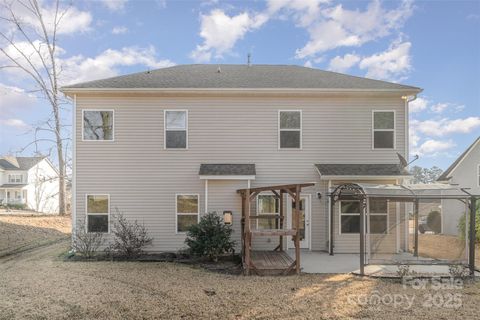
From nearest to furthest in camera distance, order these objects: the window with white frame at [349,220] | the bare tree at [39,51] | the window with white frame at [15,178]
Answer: the window with white frame at [349,220]
the bare tree at [39,51]
the window with white frame at [15,178]

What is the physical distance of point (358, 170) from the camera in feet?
35.2

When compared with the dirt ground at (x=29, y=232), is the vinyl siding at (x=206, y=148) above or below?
above

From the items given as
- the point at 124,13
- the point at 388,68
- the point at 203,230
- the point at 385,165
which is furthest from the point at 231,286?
the point at 388,68

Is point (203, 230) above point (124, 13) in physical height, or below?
below

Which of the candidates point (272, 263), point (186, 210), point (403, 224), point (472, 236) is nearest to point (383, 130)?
point (403, 224)

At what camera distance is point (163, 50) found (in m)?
15.5

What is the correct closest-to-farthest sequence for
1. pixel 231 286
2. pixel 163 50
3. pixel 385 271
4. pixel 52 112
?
pixel 231 286 < pixel 385 271 < pixel 163 50 < pixel 52 112

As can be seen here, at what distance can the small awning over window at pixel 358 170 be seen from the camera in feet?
34.3

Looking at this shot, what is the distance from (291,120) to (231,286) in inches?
251

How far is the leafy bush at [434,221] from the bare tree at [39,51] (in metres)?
21.4

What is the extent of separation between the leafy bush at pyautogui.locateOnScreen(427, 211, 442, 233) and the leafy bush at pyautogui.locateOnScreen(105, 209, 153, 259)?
30.0 feet

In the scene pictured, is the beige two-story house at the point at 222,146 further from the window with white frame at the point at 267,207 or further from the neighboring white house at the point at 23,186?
the neighboring white house at the point at 23,186

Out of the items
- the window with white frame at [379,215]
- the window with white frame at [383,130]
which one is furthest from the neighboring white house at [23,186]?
the window with white frame at [379,215]

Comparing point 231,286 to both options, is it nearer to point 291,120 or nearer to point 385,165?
point 291,120
